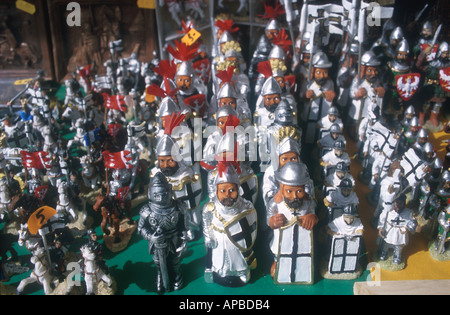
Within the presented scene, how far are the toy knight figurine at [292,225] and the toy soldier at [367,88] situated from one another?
2983 millimetres

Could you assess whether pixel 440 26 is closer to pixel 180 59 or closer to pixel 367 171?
pixel 367 171

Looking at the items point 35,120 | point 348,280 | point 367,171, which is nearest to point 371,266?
point 348,280

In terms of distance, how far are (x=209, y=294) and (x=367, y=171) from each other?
308cm

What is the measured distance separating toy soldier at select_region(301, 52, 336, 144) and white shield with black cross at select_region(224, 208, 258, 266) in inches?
118

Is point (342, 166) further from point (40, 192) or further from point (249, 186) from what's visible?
point (40, 192)

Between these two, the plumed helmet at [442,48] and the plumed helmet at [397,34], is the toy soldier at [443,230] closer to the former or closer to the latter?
the plumed helmet at [442,48]

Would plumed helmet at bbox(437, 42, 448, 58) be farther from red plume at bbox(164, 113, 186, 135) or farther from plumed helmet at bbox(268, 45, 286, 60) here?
red plume at bbox(164, 113, 186, 135)

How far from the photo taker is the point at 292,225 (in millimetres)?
4363

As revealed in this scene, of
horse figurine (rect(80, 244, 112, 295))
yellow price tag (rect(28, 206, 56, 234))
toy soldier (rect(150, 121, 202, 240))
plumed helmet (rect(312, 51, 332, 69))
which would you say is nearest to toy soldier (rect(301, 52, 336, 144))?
plumed helmet (rect(312, 51, 332, 69))

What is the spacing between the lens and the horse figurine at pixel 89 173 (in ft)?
19.9

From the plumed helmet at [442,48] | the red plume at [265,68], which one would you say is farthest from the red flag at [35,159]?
the plumed helmet at [442,48]

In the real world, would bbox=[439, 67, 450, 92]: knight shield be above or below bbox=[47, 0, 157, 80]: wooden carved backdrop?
below

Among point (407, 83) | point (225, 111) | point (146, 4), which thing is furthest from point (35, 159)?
point (407, 83)

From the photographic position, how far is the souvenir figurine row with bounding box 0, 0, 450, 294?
14.7ft
